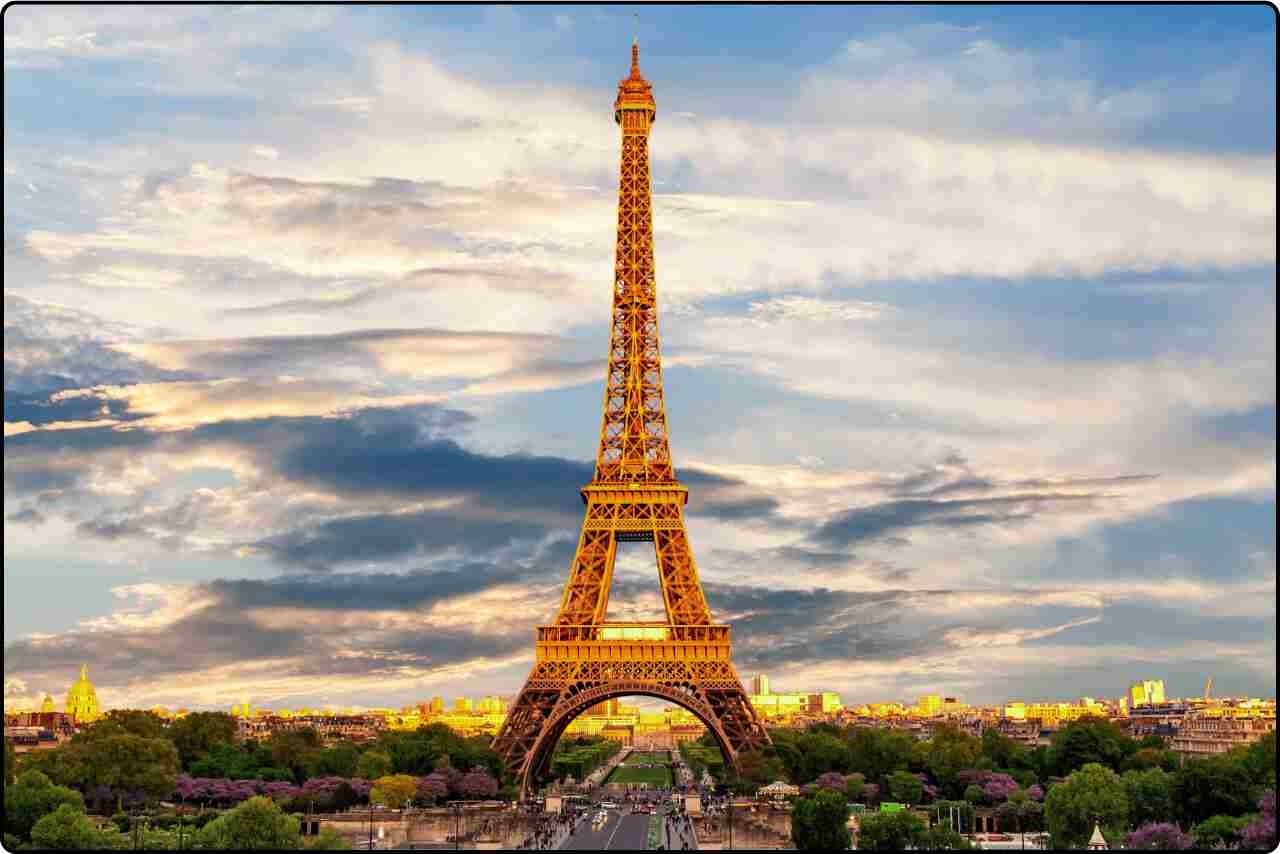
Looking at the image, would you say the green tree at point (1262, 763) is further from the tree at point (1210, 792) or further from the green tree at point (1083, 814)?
the green tree at point (1083, 814)

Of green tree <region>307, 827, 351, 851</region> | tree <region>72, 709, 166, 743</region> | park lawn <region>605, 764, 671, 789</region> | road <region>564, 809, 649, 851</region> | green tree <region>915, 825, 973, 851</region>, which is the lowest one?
road <region>564, 809, 649, 851</region>

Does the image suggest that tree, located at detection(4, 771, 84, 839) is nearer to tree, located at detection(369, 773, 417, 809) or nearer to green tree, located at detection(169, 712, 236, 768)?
tree, located at detection(369, 773, 417, 809)

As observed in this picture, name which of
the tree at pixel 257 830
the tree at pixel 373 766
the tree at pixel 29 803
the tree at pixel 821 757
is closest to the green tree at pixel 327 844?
the tree at pixel 257 830

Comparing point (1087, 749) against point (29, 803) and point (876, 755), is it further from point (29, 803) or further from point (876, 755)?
point (29, 803)

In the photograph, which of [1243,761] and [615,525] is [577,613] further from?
[1243,761]

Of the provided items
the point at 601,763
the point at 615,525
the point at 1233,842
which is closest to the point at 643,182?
the point at 615,525

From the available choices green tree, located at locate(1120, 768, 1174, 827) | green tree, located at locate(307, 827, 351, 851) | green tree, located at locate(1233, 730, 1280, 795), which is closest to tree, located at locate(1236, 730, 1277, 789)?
green tree, located at locate(1233, 730, 1280, 795)
